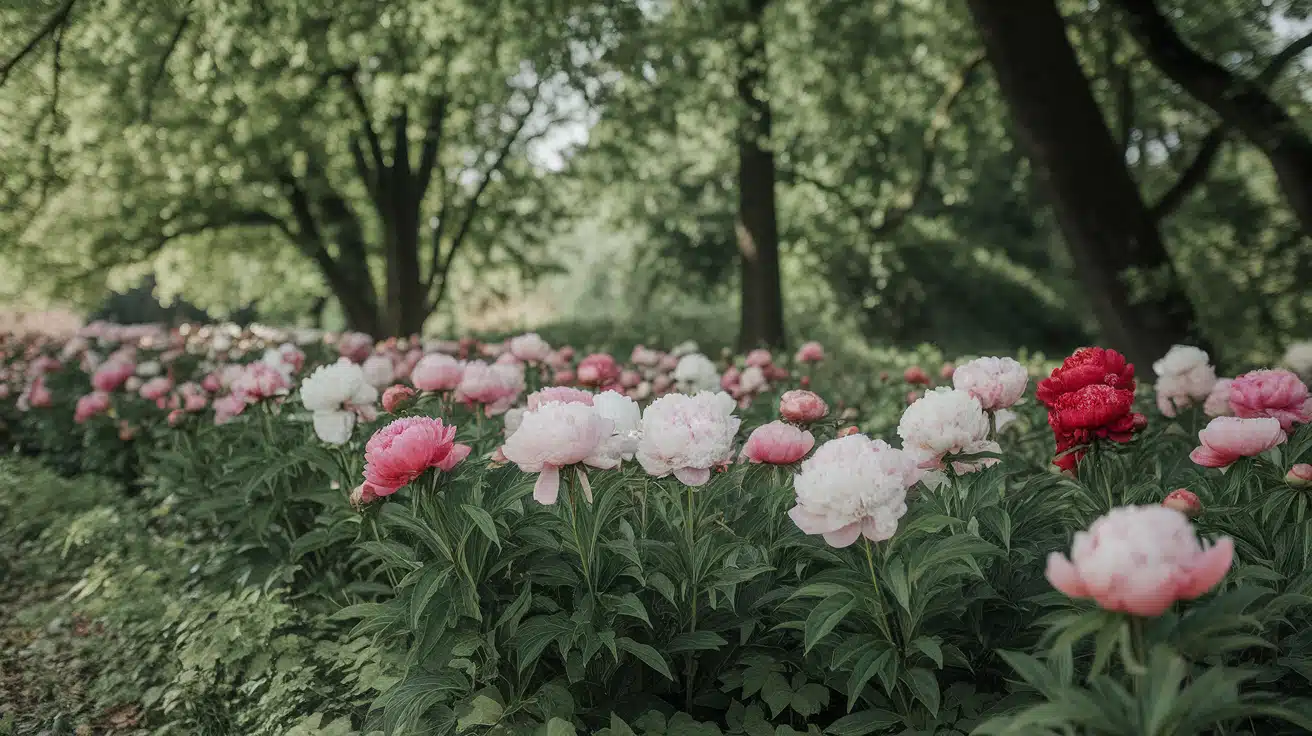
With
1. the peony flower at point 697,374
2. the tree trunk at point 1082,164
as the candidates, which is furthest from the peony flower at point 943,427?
the tree trunk at point 1082,164

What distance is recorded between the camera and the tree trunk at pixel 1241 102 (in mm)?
5461

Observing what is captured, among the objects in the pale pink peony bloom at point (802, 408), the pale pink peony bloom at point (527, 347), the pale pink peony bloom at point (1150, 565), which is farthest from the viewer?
the pale pink peony bloom at point (527, 347)

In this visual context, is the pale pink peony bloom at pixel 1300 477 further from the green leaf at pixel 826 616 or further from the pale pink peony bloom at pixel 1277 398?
the green leaf at pixel 826 616

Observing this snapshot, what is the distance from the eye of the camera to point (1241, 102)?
557 centimetres

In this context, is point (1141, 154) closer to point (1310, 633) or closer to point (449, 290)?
point (1310, 633)

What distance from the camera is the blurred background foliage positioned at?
698 centimetres

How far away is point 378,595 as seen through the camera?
3.39 metres

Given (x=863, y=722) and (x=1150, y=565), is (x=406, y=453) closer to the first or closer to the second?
(x=863, y=722)

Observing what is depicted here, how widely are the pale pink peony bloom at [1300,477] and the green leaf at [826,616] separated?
3.50 feet

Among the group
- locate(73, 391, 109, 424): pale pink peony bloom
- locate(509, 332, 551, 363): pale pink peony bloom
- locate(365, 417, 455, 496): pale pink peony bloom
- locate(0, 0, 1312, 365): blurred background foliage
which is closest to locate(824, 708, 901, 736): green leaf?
locate(365, 417, 455, 496): pale pink peony bloom

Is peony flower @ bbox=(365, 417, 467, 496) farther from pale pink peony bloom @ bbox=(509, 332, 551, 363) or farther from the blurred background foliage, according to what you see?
the blurred background foliage

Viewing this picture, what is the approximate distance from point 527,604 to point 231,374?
2.95 metres

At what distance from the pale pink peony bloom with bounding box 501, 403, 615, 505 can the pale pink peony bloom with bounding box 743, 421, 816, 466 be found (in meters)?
0.48

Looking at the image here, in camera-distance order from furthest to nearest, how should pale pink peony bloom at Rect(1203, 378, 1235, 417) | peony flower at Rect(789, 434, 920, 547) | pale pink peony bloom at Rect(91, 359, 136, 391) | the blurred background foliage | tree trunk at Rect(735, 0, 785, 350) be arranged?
tree trunk at Rect(735, 0, 785, 350) < the blurred background foliage < pale pink peony bloom at Rect(91, 359, 136, 391) < pale pink peony bloom at Rect(1203, 378, 1235, 417) < peony flower at Rect(789, 434, 920, 547)
